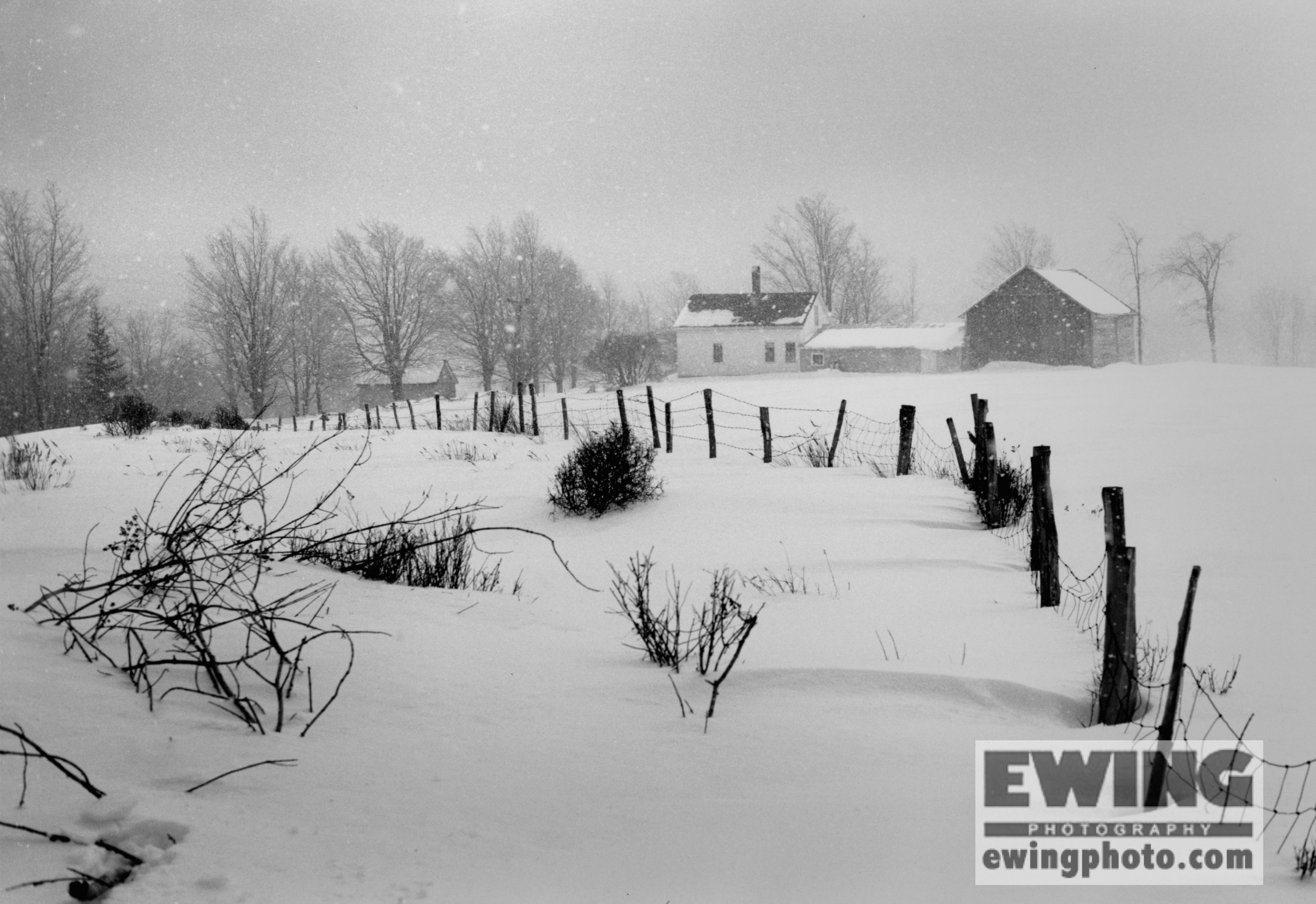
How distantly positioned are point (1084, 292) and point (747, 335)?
17.4 m

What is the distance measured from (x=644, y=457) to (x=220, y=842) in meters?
7.49

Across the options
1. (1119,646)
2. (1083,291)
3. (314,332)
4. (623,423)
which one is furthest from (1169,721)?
(314,332)

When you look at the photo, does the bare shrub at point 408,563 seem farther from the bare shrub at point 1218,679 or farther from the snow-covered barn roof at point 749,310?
the snow-covered barn roof at point 749,310

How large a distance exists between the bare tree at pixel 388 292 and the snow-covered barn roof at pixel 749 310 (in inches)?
549

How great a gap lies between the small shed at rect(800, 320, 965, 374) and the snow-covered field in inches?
1406

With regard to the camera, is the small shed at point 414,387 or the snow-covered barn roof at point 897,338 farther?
the small shed at point 414,387

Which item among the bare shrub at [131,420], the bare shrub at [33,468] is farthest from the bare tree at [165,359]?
the bare shrub at [33,468]

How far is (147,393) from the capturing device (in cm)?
4116

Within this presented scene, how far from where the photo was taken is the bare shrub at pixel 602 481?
27.6 feet

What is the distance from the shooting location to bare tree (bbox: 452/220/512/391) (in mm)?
42656

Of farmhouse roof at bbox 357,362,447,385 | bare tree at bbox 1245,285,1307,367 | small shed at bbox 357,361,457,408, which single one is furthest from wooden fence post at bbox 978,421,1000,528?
bare tree at bbox 1245,285,1307,367

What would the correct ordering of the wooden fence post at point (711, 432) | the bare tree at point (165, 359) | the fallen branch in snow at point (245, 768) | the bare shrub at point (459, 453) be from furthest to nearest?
the bare tree at point (165, 359) → the wooden fence post at point (711, 432) → the bare shrub at point (459, 453) → the fallen branch in snow at point (245, 768)

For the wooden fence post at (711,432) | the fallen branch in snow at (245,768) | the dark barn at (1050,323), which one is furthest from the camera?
the dark barn at (1050,323)

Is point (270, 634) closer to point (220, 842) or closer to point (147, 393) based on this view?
point (220, 842)
